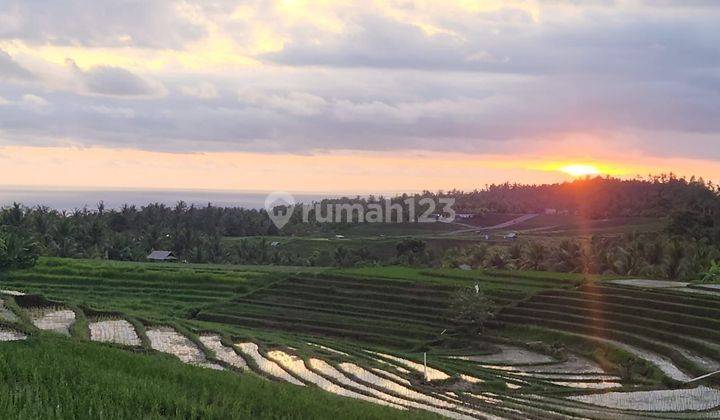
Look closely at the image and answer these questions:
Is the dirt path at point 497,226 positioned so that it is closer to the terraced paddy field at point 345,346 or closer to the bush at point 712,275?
the terraced paddy field at point 345,346

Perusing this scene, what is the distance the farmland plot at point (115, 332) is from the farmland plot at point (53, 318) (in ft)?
2.70

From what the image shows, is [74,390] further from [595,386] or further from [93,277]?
[93,277]

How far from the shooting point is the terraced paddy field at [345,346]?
33.4ft

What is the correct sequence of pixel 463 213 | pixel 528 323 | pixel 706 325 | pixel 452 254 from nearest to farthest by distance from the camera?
pixel 706 325
pixel 528 323
pixel 452 254
pixel 463 213

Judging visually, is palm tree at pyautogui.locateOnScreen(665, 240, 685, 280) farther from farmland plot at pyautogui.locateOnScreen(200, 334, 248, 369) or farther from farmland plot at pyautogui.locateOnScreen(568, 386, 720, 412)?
farmland plot at pyautogui.locateOnScreen(200, 334, 248, 369)

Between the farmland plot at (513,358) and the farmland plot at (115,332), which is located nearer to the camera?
the farmland plot at (115,332)

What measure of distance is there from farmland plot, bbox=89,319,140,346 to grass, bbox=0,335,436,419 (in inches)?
348

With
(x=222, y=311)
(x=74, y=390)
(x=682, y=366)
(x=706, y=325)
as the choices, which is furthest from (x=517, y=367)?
(x=74, y=390)

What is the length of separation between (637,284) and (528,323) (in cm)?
796

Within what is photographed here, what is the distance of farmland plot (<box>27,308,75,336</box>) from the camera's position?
22.6 meters

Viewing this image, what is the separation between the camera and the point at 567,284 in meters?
37.5

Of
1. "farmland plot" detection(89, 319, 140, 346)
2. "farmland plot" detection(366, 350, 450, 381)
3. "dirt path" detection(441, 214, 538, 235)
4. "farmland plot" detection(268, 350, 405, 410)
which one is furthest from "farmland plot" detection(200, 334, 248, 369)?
"dirt path" detection(441, 214, 538, 235)

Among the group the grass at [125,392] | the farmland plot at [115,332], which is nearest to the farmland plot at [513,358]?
the farmland plot at [115,332]

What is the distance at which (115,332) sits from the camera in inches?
917
